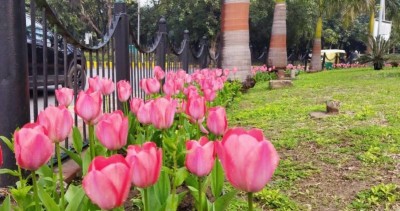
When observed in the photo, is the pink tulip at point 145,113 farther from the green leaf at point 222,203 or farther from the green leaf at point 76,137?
the green leaf at point 222,203

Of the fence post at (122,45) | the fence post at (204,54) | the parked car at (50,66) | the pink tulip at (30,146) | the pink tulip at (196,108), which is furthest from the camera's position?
the fence post at (204,54)

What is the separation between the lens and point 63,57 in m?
4.68

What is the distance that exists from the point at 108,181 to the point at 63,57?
4.06 m

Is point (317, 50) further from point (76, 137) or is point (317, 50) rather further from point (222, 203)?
point (222, 203)

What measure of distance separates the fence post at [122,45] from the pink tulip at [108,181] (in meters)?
3.28

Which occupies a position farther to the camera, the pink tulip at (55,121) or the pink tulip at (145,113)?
the pink tulip at (145,113)

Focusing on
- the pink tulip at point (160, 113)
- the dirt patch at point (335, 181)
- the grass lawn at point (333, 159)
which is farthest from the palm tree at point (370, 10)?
the pink tulip at point (160, 113)

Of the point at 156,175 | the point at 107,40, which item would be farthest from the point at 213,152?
the point at 107,40

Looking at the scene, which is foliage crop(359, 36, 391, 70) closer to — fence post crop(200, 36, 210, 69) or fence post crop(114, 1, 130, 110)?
fence post crop(200, 36, 210, 69)

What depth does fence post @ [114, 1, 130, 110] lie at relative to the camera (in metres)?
4.14

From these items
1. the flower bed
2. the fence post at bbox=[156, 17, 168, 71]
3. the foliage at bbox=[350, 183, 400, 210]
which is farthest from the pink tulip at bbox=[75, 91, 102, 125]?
the fence post at bbox=[156, 17, 168, 71]

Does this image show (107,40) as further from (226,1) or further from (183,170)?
(226,1)

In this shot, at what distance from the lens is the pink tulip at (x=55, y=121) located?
4.53 feet

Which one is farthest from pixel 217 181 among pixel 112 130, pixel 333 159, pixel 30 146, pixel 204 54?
pixel 204 54
